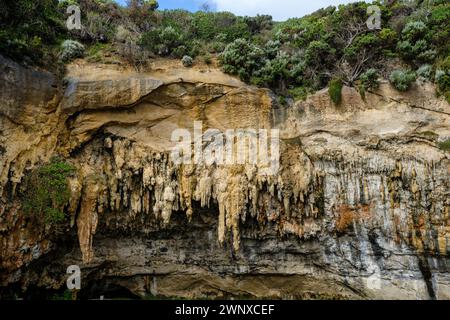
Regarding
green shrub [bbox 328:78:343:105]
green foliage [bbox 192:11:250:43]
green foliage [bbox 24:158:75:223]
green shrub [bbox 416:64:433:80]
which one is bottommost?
green foliage [bbox 24:158:75:223]

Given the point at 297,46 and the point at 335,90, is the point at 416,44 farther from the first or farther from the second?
the point at 297,46

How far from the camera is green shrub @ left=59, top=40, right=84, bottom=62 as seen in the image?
13.0m

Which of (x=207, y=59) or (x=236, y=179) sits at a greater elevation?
(x=207, y=59)

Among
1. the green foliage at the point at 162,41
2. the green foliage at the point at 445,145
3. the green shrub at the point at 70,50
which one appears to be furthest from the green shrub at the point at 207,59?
the green foliage at the point at 445,145

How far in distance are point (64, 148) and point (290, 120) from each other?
8.10 meters

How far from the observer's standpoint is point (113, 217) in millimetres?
13352

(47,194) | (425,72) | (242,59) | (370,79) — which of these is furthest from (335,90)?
(47,194)

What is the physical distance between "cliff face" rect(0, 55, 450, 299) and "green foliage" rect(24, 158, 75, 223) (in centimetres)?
31

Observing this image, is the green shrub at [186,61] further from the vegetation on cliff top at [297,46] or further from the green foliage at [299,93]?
the green foliage at [299,93]

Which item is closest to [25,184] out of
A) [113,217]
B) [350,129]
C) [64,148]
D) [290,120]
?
[64,148]

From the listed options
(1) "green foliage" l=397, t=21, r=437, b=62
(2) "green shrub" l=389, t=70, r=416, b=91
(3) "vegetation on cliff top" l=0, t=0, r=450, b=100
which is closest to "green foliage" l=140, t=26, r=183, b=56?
(3) "vegetation on cliff top" l=0, t=0, r=450, b=100

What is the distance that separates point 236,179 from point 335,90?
4.74m

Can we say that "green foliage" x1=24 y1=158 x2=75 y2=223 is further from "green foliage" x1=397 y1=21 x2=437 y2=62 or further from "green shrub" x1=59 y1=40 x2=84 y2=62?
"green foliage" x1=397 y1=21 x2=437 y2=62

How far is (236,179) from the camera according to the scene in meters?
12.7
